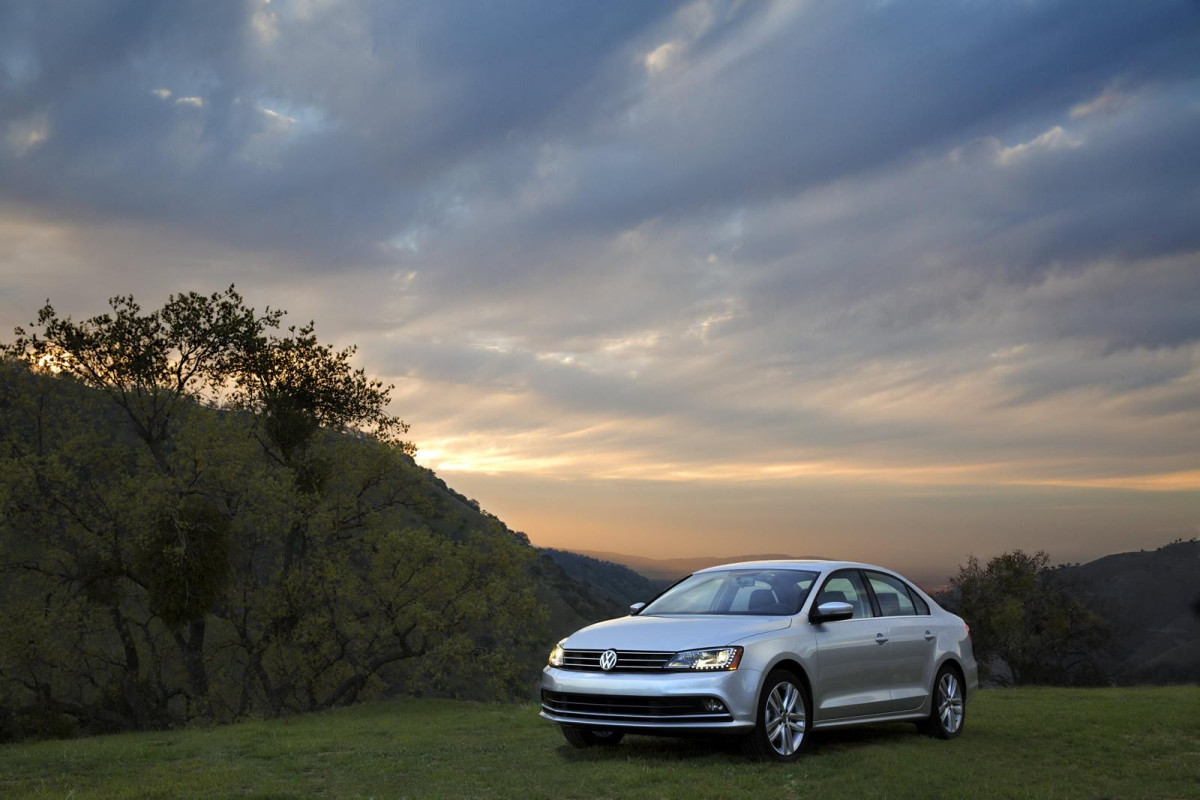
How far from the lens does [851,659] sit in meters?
10.1

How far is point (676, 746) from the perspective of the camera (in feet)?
33.6

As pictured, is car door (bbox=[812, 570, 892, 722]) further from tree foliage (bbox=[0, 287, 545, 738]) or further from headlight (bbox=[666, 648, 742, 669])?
tree foliage (bbox=[0, 287, 545, 738])

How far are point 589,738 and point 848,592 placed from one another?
10.1 feet

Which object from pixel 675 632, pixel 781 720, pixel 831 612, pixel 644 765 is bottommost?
pixel 644 765

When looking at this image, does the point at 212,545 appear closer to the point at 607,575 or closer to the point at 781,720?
the point at 781,720

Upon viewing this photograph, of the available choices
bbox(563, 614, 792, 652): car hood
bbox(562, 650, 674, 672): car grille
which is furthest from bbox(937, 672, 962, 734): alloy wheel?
bbox(562, 650, 674, 672): car grille

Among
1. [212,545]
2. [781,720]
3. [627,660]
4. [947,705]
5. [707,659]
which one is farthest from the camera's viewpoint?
[212,545]

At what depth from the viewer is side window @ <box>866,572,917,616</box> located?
1109 centimetres

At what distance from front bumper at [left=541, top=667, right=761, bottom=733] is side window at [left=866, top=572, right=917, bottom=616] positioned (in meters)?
2.73

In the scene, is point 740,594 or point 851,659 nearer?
point 851,659

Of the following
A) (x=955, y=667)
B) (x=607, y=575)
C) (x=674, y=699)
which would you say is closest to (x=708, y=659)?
(x=674, y=699)

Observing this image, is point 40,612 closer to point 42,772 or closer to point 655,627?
point 42,772

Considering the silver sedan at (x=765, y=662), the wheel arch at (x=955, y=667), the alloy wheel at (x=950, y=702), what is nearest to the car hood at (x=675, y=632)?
the silver sedan at (x=765, y=662)

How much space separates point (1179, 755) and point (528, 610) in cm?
1894
